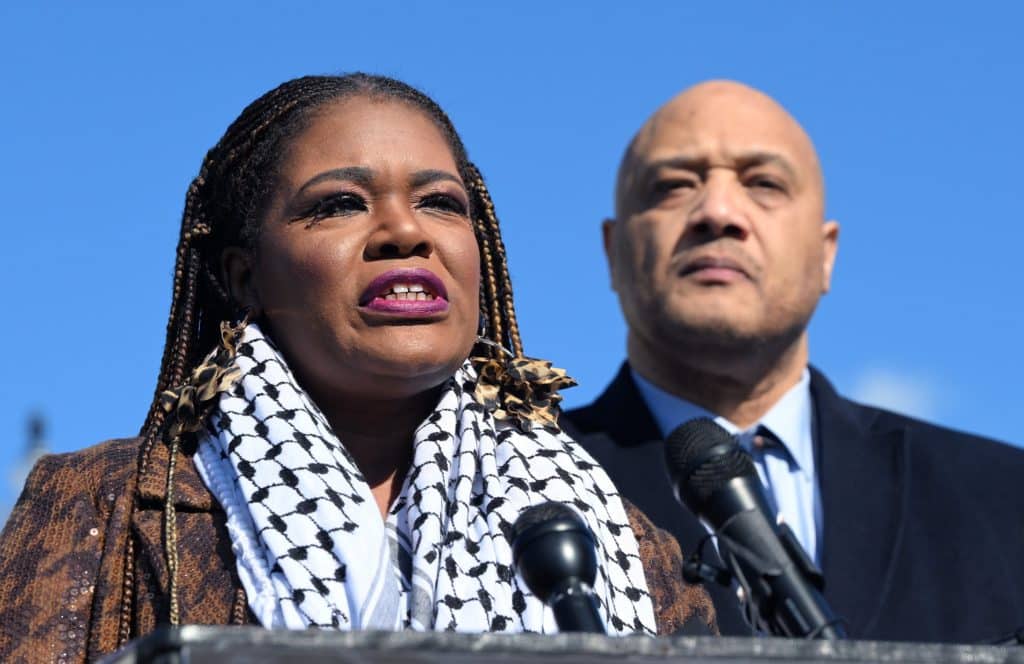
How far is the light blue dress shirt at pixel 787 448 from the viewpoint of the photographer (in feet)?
18.0

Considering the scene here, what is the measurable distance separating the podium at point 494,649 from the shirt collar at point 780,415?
356 centimetres

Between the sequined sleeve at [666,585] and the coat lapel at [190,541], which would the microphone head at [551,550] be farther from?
the sequined sleeve at [666,585]

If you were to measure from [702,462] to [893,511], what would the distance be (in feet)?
10.3

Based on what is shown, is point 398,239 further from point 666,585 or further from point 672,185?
point 672,185

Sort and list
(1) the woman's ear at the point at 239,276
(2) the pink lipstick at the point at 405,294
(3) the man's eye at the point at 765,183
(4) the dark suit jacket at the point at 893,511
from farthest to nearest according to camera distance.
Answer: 1. (3) the man's eye at the point at 765,183
2. (4) the dark suit jacket at the point at 893,511
3. (1) the woman's ear at the point at 239,276
4. (2) the pink lipstick at the point at 405,294

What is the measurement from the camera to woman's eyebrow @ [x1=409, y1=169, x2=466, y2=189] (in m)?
3.87

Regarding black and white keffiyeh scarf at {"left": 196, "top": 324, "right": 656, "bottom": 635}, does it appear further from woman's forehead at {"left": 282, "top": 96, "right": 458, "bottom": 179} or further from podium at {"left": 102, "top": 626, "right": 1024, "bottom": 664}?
podium at {"left": 102, "top": 626, "right": 1024, "bottom": 664}

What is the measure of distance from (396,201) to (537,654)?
6.38ft

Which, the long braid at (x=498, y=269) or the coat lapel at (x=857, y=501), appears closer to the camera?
the long braid at (x=498, y=269)

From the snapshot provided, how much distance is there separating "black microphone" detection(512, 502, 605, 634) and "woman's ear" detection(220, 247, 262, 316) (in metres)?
1.64

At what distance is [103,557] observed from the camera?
11.5ft

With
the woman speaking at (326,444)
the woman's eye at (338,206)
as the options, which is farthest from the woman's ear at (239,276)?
the woman's eye at (338,206)

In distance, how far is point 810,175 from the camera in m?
6.07

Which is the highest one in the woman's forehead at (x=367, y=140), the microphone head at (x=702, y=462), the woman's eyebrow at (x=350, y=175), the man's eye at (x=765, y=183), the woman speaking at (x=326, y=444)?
the man's eye at (x=765, y=183)
